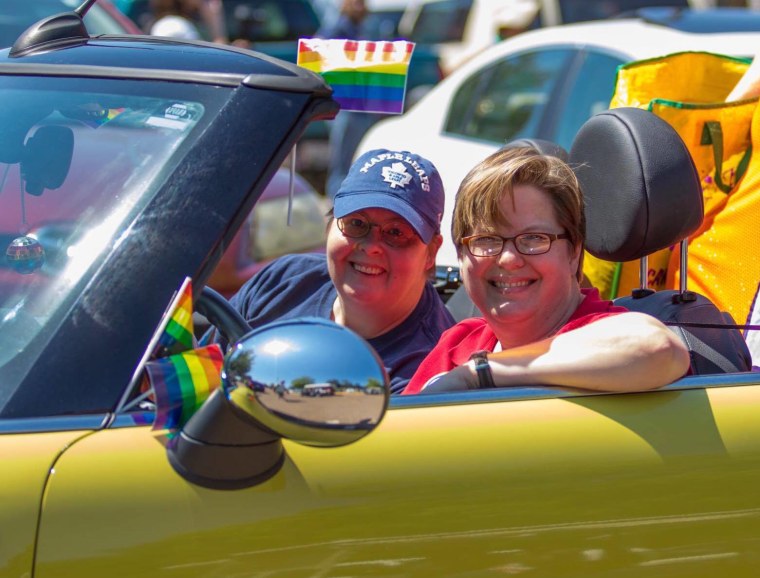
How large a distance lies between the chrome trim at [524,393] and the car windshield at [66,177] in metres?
0.51

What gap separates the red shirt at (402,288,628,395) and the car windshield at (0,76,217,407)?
72cm

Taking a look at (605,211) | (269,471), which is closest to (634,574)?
(269,471)

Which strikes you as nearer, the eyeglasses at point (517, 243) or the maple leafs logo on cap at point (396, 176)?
the eyeglasses at point (517, 243)

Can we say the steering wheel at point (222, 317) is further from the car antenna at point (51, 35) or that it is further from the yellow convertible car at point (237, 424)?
the car antenna at point (51, 35)

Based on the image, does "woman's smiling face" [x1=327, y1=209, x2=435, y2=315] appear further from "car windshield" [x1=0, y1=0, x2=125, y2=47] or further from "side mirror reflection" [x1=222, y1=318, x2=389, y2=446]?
"car windshield" [x1=0, y1=0, x2=125, y2=47]

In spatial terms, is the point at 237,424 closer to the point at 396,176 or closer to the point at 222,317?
the point at 222,317

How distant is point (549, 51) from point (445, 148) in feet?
2.58

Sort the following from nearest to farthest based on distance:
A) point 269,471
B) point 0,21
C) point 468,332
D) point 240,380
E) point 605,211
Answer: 1. point 240,380
2. point 269,471
3. point 605,211
4. point 468,332
5. point 0,21

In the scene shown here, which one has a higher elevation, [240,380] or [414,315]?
[240,380]

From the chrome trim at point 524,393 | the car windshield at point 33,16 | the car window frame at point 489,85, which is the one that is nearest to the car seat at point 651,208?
the chrome trim at point 524,393

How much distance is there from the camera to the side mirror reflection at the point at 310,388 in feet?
4.98

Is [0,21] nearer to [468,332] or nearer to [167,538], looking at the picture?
[468,332]

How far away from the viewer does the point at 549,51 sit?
21.1ft

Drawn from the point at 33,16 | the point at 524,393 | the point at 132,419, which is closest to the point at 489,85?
the point at 33,16
